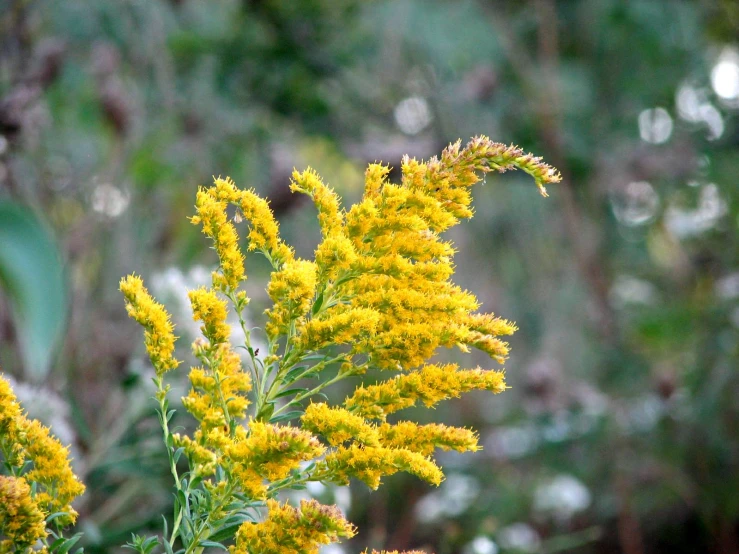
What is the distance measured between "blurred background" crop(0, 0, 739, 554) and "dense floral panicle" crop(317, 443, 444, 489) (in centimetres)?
125

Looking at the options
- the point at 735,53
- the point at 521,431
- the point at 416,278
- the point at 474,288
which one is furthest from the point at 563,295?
the point at 416,278

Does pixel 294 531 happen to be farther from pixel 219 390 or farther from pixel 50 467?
pixel 50 467

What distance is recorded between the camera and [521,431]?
4410mm

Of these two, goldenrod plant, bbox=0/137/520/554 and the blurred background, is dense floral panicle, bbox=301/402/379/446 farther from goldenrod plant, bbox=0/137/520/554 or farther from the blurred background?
the blurred background

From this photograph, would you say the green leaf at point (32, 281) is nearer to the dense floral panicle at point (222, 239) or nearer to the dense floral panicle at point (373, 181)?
the dense floral panicle at point (222, 239)

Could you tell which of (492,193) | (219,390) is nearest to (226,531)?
(219,390)

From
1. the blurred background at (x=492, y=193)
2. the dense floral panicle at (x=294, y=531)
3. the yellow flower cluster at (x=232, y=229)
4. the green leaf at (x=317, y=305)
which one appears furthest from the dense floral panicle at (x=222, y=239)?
the blurred background at (x=492, y=193)

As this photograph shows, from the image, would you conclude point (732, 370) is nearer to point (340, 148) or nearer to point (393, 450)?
point (340, 148)

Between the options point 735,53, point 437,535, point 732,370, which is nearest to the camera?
point 732,370

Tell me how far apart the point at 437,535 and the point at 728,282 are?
2.25 metres

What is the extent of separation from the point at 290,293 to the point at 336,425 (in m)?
0.18

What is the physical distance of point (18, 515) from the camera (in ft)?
2.77

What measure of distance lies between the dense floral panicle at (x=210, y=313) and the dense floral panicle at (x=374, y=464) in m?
0.22

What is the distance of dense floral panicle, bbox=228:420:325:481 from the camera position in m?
0.85
